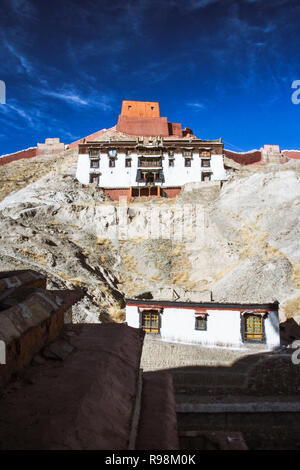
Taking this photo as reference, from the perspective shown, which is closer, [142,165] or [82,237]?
[82,237]

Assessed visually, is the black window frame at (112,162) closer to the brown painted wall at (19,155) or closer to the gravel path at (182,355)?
the brown painted wall at (19,155)

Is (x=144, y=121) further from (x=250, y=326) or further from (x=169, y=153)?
(x=250, y=326)

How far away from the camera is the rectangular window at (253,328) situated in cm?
2097

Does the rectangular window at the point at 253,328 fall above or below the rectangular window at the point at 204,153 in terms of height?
below

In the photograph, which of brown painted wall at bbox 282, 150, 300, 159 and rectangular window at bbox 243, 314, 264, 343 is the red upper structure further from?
rectangular window at bbox 243, 314, 264, 343

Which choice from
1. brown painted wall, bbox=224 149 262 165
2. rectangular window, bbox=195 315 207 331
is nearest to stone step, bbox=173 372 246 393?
rectangular window, bbox=195 315 207 331

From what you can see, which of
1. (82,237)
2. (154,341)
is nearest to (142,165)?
(82,237)

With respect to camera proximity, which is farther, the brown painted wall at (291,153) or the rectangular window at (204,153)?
the brown painted wall at (291,153)

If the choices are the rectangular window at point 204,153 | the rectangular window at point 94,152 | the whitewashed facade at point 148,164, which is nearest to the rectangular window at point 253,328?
the whitewashed facade at point 148,164

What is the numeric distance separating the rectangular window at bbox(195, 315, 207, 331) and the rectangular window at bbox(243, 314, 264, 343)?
9.40ft

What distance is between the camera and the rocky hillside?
92.2ft
